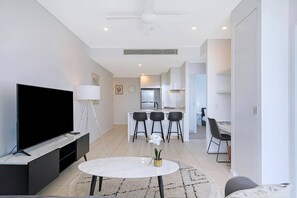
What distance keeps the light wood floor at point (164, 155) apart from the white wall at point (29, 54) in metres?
0.92

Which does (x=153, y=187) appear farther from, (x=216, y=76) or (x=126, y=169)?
(x=216, y=76)

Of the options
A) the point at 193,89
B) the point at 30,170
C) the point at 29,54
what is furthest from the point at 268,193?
the point at 193,89

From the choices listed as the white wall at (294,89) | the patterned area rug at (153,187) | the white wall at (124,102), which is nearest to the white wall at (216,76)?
the patterned area rug at (153,187)

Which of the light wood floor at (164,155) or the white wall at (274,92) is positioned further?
the light wood floor at (164,155)

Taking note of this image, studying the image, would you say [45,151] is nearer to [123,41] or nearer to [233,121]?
[233,121]

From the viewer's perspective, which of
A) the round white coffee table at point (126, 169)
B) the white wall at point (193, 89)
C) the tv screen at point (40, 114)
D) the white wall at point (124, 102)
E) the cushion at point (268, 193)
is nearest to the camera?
the cushion at point (268, 193)

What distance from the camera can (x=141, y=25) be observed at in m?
3.83

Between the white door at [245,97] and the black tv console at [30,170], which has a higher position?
the white door at [245,97]

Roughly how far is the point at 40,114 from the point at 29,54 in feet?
2.98

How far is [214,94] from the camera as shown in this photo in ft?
17.0

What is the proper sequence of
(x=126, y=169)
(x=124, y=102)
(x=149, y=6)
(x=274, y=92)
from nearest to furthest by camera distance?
(x=126, y=169)
(x=274, y=92)
(x=149, y=6)
(x=124, y=102)

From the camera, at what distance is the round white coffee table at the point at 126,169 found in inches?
95.5

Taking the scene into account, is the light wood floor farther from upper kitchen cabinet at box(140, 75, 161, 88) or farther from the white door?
upper kitchen cabinet at box(140, 75, 161, 88)

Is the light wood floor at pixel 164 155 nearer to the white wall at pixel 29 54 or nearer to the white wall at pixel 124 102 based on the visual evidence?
the white wall at pixel 29 54
